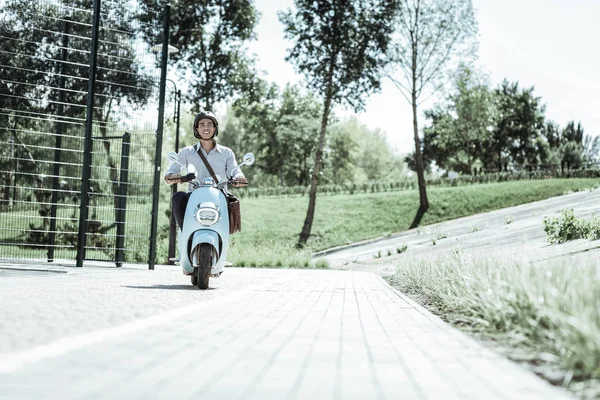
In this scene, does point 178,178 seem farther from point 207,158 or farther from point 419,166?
point 419,166

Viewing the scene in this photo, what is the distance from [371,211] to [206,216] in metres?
30.8

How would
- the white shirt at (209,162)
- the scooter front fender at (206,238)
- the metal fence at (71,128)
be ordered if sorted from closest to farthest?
the scooter front fender at (206,238) < the white shirt at (209,162) < the metal fence at (71,128)

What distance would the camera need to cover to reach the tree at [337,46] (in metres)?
30.9

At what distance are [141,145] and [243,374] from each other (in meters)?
11.2

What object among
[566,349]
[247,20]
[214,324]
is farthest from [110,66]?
[247,20]

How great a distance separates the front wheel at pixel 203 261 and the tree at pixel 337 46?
22.4 m

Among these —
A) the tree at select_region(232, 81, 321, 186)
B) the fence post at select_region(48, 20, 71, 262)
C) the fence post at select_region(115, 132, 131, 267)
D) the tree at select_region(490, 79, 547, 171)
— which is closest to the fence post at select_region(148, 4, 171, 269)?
the fence post at select_region(115, 132, 131, 267)

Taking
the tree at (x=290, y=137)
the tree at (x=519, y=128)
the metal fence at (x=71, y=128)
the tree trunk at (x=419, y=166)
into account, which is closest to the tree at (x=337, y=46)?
the tree trunk at (x=419, y=166)

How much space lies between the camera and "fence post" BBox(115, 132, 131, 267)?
13.6 meters

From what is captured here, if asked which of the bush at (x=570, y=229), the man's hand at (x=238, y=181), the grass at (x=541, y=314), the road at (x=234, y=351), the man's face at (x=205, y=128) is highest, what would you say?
the man's face at (x=205, y=128)

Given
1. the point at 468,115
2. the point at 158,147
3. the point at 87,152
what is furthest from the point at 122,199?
the point at 468,115

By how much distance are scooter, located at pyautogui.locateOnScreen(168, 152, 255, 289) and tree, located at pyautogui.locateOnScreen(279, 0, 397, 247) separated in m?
22.4

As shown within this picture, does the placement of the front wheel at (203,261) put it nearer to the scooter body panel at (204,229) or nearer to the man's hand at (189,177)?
the scooter body panel at (204,229)

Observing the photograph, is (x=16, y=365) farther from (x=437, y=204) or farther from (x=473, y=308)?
(x=437, y=204)
